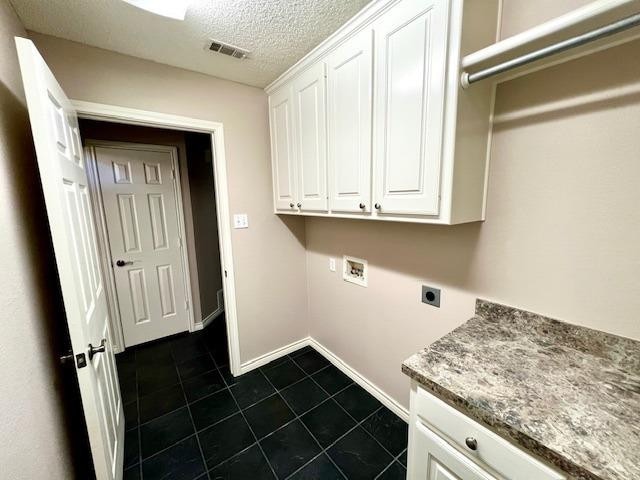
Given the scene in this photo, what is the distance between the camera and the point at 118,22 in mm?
1273

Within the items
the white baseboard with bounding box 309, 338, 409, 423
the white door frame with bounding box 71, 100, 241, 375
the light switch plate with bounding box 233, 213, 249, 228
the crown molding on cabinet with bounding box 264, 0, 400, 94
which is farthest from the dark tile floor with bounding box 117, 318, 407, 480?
the crown molding on cabinet with bounding box 264, 0, 400, 94

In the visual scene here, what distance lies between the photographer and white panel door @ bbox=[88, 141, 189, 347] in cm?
241

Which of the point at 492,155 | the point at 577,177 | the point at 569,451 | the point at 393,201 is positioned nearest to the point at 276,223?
the point at 393,201

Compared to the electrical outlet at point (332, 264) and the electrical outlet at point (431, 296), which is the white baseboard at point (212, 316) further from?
the electrical outlet at point (431, 296)

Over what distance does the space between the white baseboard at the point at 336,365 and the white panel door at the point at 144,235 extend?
1.18 m

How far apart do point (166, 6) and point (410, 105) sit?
3.83 ft

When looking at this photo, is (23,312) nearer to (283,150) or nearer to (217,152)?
(217,152)

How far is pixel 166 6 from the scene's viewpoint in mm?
1150

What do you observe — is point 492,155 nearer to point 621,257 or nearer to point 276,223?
point 621,257

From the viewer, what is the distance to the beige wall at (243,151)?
1.48 metres

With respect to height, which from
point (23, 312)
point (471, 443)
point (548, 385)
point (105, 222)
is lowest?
point (471, 443)

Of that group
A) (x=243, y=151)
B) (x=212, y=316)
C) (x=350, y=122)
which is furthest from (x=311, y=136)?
(x=212, y=316)

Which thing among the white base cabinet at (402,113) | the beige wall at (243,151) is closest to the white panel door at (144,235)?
the beige wall at (243,151)

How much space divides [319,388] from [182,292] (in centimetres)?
184
